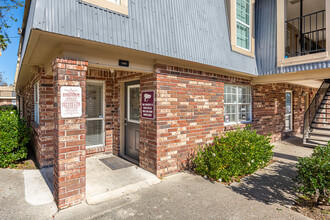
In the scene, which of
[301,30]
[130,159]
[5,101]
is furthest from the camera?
[5,101]

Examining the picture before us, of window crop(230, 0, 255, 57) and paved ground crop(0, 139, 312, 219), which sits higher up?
window crop(230, 0, 255, 57)

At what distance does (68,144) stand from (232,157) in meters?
3.61

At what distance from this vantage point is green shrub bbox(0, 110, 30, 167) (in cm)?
498

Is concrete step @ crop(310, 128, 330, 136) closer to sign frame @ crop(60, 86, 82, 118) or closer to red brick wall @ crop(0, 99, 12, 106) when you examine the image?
sign frame @ crop(60, 86, 82, 118)

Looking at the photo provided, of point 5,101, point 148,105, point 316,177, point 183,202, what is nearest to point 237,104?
point 148,105

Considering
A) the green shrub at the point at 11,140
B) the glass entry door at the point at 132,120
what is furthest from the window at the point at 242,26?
the green shrub at the point at 11,140

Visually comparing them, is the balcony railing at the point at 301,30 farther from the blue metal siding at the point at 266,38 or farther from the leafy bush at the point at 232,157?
the leafy bush at the point at 232,157

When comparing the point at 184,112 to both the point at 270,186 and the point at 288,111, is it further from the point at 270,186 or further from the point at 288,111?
the point at 288,111

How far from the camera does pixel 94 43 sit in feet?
11.0

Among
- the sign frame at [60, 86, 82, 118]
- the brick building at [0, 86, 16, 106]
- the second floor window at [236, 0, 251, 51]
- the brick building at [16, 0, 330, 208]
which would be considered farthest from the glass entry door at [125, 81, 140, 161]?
the brick building at [0, 86, 16, 106]

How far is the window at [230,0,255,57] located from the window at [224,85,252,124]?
4.29 ft

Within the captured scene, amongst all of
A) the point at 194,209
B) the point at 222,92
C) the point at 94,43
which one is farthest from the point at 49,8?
the point at 222,92

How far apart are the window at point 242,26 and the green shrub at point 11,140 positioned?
6.78 metres

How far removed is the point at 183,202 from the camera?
3.50 m
